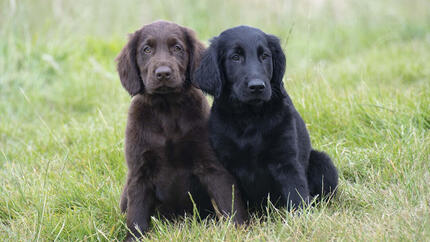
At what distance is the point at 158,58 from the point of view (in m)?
2.86

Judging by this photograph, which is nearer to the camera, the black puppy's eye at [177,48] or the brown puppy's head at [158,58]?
the brown puppy's head at [158,58]

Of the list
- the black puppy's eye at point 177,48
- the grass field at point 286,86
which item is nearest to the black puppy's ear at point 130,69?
the black puppy's eye at point 177,48

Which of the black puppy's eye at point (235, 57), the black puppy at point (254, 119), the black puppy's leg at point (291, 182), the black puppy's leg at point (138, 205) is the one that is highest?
the black puppy's eye at point (235, 57)

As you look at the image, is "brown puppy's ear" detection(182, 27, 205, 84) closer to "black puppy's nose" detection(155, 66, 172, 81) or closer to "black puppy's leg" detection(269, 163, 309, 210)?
"black puppy's nose" detection(155, 66, 172, 81)

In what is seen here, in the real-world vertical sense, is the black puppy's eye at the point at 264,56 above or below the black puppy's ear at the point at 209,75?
above

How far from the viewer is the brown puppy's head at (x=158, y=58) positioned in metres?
2.79

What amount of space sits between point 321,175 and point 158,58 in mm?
1189

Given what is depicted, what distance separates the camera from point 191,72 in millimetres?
3016

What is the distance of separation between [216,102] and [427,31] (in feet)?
16.6

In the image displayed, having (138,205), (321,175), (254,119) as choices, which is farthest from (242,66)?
(138,205)

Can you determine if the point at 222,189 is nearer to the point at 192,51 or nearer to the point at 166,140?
the point at 166,140

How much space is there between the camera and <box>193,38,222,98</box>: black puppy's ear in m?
2.84

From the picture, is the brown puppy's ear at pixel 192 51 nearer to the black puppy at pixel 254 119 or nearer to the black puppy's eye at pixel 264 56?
the black puppy at pixel 254 119

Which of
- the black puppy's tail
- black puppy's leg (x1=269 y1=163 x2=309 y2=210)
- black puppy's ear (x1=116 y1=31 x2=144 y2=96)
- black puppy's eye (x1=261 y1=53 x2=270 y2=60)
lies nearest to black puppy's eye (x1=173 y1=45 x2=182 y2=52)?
black puppy's ear (x1=116 y1=31 x2=144 y2=96)
